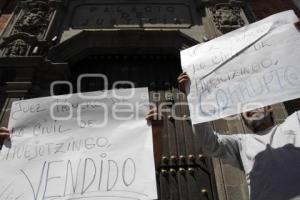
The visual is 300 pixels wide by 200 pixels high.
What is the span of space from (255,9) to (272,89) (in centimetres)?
473

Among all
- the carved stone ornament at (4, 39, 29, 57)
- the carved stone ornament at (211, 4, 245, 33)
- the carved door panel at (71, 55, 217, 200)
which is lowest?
the carved door panel at (71, 55, 217, 200)

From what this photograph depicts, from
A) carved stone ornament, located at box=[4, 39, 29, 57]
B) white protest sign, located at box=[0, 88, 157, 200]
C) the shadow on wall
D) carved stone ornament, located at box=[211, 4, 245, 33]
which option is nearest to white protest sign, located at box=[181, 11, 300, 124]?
the shadow on wall

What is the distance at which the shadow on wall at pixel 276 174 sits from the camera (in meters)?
2.35

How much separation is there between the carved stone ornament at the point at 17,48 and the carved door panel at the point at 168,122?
2.58 feet

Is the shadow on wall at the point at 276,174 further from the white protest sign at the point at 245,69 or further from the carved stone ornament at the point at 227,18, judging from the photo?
the carved stone ornament at the point at 227,18

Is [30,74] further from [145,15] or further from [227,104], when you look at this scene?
[227,104]

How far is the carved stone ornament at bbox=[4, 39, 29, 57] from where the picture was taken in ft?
19.0

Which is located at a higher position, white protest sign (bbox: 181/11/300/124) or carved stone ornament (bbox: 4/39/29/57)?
carved stone ornament (bbox: 4/39/29/57)

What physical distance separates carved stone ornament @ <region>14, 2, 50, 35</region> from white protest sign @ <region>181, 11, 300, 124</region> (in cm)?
361

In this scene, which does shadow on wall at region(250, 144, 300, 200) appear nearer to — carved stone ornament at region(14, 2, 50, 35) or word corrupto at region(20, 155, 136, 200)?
word corrupto at region(20, 155, 136, 200)

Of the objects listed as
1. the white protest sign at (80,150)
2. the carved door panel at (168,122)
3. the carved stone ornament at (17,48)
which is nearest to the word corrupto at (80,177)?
the white protest sign at (80,150)

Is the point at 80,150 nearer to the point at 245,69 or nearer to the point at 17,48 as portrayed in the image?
the point at 245,69

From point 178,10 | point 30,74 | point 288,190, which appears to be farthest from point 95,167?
point 178,10

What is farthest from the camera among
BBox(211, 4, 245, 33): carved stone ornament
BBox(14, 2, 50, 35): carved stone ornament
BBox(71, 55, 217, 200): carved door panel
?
BBox(14, 2, 50, 35): carved stone ornament
